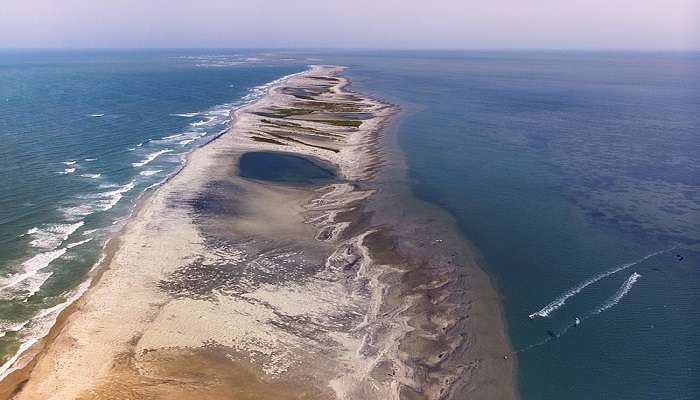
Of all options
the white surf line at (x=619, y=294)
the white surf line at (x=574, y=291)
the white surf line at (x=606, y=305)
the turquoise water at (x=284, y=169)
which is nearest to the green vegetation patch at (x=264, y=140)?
the turquoise water at (x=284, y=169)

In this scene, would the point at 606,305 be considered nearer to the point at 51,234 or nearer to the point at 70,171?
the point at 51,234

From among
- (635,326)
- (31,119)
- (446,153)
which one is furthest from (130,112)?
(635,326)

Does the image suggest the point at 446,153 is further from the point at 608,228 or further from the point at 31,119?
the point at 31,119

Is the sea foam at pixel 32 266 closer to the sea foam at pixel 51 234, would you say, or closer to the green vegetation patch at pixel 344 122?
the sea foam at pixel 51 234

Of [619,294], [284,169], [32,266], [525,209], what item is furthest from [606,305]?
[32,266]

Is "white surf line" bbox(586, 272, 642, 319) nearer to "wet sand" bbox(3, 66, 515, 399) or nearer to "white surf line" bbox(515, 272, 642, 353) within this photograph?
"white surf line" bbox(515, 272, 642, 353)

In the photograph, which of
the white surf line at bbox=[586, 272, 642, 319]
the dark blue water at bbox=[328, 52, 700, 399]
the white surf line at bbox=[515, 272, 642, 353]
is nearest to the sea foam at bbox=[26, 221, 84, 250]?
the dark blue water at bbox=[328, 52, 700, 399]
